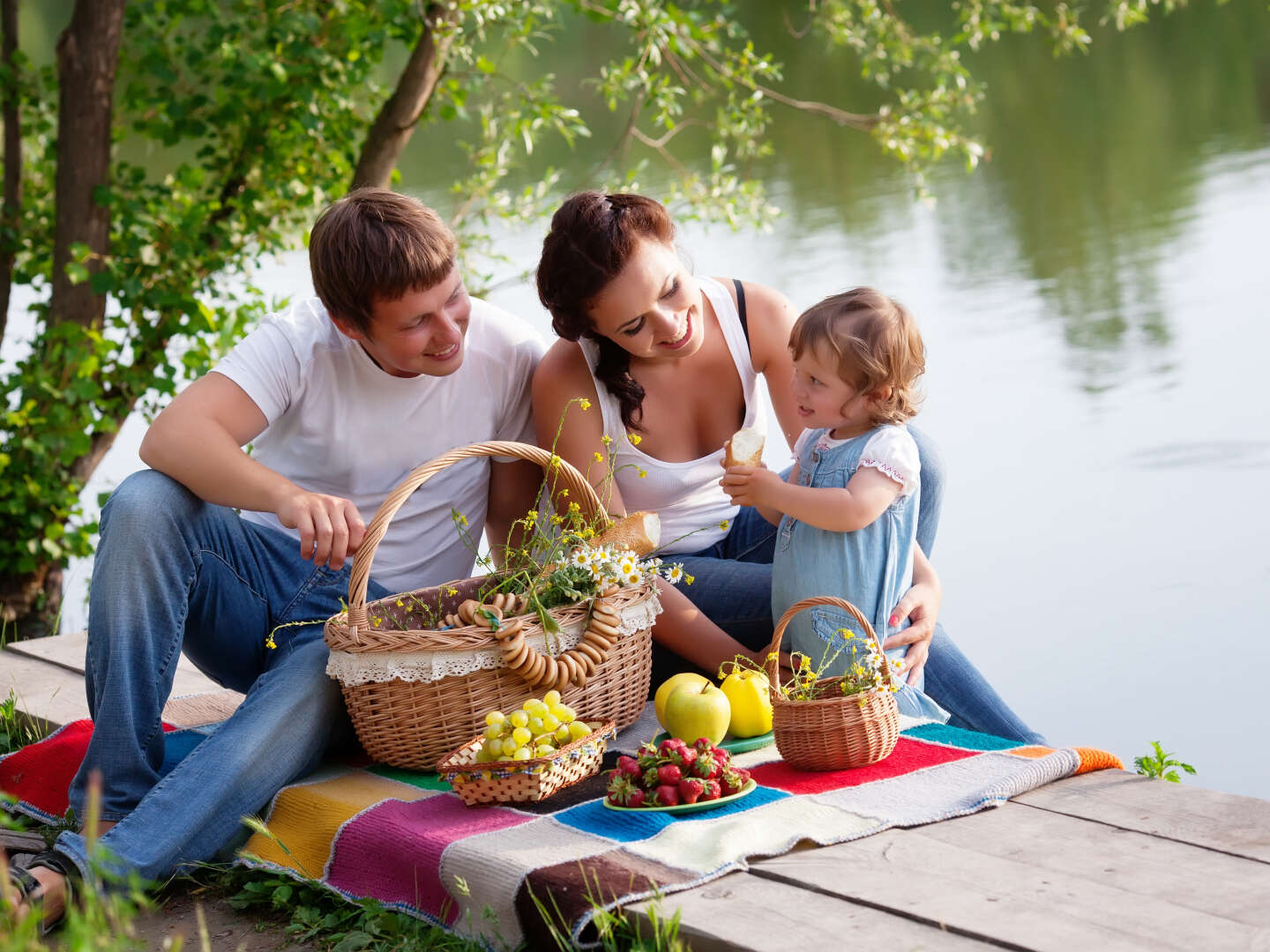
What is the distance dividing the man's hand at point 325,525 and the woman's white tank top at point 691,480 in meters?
0.65

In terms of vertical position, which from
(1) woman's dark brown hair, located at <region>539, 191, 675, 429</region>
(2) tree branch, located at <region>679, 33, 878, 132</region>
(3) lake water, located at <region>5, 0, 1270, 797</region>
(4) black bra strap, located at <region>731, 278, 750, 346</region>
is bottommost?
(3) lake water, located at <region>5, 0, 1270, 797</region>

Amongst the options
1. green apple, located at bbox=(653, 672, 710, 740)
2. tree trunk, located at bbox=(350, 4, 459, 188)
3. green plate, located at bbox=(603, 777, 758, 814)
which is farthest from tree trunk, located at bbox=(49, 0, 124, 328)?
green plate, located at bbox=(603, 777, 758, 814)

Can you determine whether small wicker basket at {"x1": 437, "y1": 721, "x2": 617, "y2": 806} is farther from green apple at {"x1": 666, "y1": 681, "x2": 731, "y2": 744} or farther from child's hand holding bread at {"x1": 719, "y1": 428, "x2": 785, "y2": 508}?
child's hand holding bread at {"x1": 719, "y1": 428, "x2": 785, "y2": 508}

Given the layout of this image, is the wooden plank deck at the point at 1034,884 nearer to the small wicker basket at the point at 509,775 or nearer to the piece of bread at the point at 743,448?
the small wicker basket at the point at 509,775

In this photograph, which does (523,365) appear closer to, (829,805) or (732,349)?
(732,349)

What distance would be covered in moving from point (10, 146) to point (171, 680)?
276 cm

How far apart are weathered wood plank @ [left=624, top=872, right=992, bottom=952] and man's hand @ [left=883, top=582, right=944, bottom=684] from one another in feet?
2.56

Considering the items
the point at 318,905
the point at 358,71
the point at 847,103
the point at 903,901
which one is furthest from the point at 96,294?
the point at 847,103

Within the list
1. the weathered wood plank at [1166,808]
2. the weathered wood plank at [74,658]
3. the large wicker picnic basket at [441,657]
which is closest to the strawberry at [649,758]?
the large wicker picnic basket at [441,657]

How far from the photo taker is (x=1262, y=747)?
385cm

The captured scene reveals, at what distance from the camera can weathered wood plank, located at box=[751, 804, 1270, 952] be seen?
1690 mm

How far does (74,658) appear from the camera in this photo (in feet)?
11.3

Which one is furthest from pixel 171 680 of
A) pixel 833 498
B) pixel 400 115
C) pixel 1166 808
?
pixel 400 115

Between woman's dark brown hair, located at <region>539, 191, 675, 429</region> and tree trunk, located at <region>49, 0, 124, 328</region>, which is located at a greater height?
tree trunk, located at <region>49, 0, 124, 328</region>
